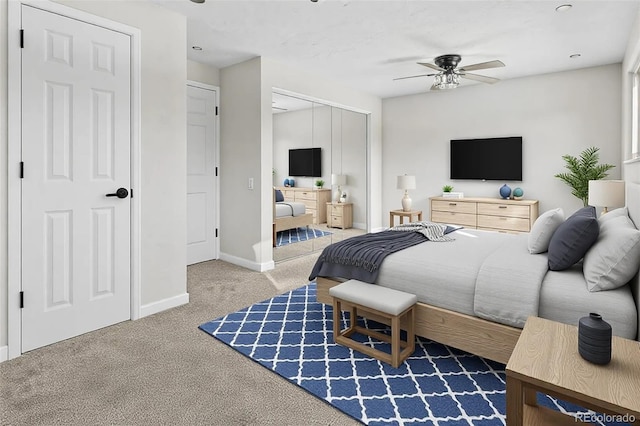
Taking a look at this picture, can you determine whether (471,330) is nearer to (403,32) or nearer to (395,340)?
(395,340)

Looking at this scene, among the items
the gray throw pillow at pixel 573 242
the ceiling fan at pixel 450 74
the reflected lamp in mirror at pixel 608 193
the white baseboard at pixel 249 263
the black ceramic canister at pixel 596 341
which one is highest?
the ceiling fan at pixel 450 74

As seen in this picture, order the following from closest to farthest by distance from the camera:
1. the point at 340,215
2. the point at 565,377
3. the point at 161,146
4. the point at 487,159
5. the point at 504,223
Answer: the point at 565,377 → the point at 161,146 → the point at 504,223 → the point at 487,159 → the point at 340,215

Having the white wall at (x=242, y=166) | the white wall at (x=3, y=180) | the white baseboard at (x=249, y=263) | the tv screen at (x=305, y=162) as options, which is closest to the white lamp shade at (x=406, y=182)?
the tv screen at (x=305, y=162)

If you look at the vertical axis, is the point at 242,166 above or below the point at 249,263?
above

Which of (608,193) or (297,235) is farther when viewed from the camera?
(297,235)

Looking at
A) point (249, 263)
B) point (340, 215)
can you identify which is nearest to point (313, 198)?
point (340, 215)

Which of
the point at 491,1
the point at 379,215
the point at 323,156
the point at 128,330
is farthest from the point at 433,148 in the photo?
the point at 128,330

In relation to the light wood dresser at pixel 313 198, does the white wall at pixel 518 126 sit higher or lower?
higher

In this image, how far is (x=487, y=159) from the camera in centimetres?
575

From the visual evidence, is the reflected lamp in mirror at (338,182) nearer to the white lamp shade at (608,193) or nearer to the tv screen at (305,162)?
the tv screen at (305,162)

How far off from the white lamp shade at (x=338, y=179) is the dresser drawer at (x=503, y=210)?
2020 millimetres

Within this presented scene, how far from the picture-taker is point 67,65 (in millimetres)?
2564

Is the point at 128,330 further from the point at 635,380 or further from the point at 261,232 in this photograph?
the point at 635,380

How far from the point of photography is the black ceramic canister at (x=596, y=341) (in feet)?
4.42
